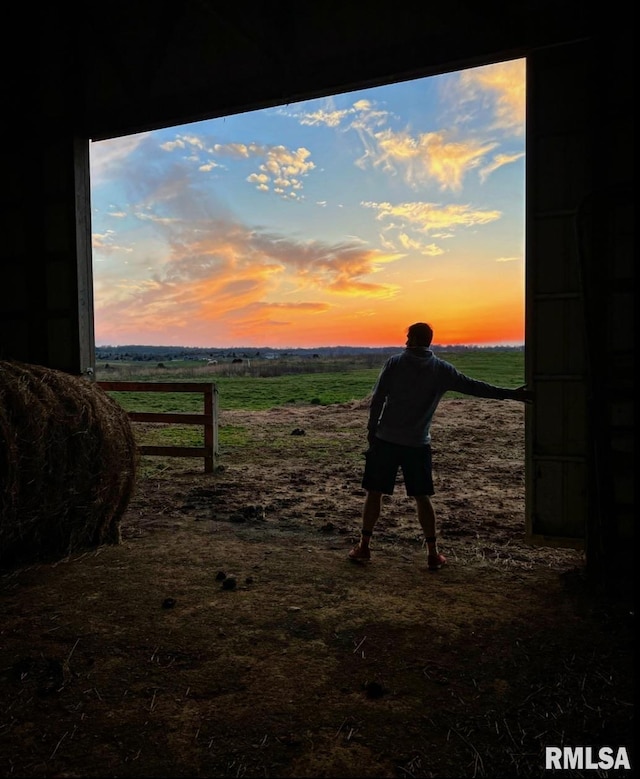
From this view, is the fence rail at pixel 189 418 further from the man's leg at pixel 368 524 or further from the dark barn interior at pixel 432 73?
the man's leg at pixel 368 524

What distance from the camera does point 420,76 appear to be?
444 cm

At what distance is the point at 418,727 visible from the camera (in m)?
2.25

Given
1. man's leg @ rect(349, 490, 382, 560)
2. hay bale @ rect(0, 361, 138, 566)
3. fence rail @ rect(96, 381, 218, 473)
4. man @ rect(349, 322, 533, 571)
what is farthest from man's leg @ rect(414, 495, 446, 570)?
fence rail @ rect(96, 381, 218, 473)

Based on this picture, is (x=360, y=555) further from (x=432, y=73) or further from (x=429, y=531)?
(x=432, y=73)

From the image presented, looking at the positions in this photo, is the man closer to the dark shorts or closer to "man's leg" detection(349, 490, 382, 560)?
the dark shorts

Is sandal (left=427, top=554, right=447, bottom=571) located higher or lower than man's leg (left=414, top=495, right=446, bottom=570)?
lower

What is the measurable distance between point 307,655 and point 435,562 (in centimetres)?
158

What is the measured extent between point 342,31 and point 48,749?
5.48 m

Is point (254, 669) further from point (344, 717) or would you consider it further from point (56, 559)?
point (56, 559)

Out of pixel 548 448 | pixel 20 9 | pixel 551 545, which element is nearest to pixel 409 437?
pixel 548 448

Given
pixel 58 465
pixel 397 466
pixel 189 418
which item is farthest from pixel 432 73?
pixel 189 418

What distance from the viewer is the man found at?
4.03 meters

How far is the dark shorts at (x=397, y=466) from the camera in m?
4.06

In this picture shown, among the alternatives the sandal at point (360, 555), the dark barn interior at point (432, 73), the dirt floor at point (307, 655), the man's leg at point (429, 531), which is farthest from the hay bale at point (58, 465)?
the man's leg at point (429, 531)
